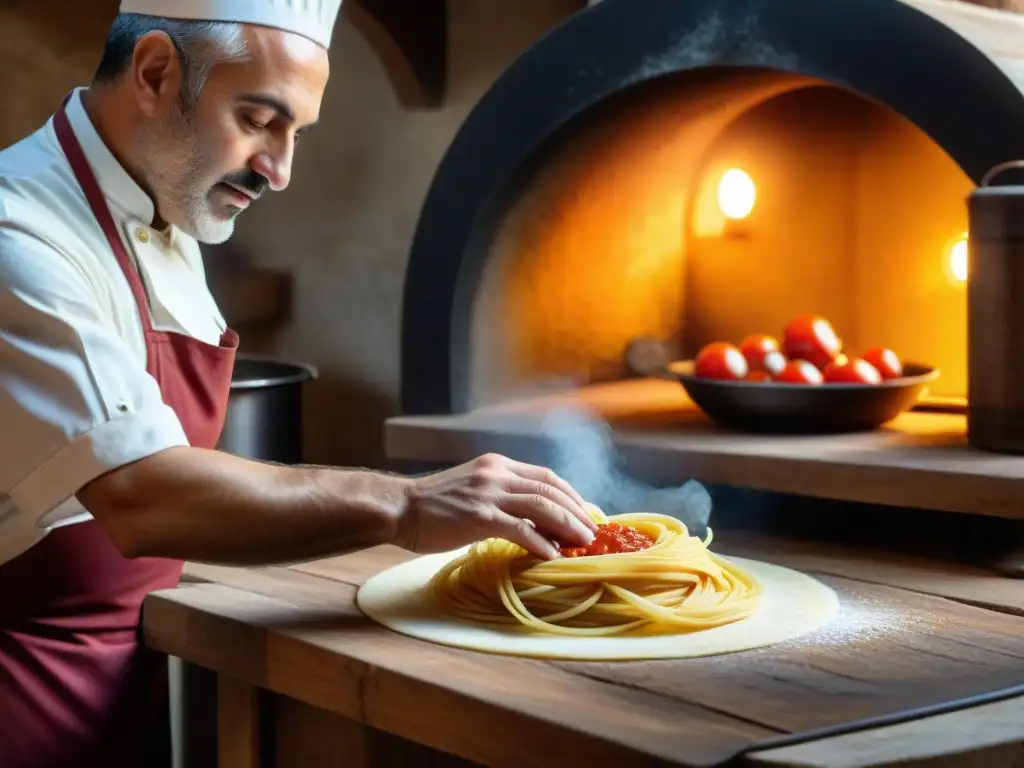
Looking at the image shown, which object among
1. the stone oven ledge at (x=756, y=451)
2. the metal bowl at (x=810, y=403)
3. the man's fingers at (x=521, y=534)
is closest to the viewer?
the man's fingers at (x=521, y=534)

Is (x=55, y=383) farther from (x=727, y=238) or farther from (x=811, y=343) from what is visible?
(x=727, y=238)

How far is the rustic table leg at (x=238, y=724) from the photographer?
6.44ft

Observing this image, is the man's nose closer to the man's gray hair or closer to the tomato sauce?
the man's gray hair

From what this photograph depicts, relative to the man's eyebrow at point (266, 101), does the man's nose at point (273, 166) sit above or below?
below

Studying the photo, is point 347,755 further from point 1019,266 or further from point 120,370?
point 1019,266

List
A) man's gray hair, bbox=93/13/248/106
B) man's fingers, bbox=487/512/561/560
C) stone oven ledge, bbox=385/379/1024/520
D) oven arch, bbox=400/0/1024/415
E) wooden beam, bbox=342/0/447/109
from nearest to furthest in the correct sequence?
man's fingers, bbox=487/512/561/560 → man's gray hair, bbox=93/13/248/106 → stone oven ledge, bbox=385/379/1024/520 → oven arch, bbox=400/0/1024/415 → wooden beam, bbox=342/0/447/109

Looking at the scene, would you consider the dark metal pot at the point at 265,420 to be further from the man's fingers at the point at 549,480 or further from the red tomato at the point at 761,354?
the man's fingers at the point at 549,480

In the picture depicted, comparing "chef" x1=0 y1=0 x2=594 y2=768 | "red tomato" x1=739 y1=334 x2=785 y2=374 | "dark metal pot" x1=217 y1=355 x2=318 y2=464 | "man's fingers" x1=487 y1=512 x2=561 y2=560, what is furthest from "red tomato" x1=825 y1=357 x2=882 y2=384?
"dark metal pot" x1=217 y1=355 x2=318 y2=464

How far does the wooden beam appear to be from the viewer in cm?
483

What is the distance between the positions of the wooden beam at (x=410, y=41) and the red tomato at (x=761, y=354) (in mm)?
2324

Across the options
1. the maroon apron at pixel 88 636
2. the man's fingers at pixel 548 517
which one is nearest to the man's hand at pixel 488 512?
the man's fingers at pixel 548 517

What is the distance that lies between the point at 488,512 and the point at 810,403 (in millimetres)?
985

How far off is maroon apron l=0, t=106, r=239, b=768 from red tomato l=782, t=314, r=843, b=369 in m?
1.33

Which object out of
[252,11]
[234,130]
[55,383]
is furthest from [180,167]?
[55,383]
